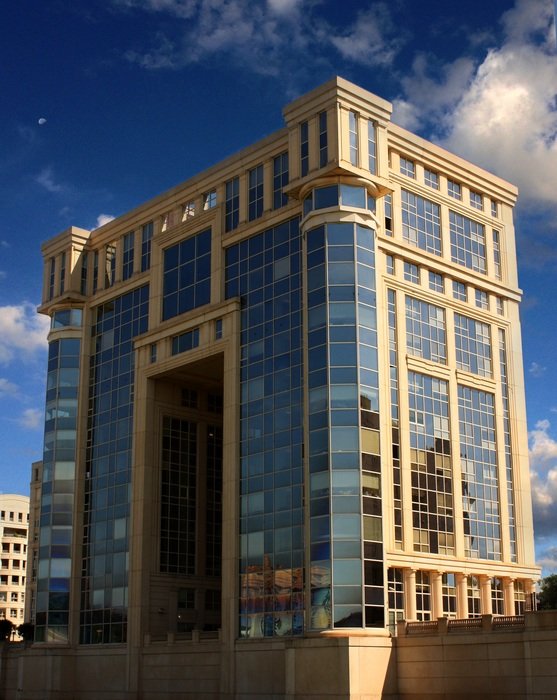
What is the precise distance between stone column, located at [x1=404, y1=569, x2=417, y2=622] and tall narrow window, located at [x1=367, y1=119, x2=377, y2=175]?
87.7 ft

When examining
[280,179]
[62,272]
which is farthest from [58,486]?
[280,179]

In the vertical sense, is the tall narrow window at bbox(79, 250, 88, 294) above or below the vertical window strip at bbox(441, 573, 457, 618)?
above

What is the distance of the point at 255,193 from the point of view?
253ft

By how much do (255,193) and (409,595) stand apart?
31003 millimetres

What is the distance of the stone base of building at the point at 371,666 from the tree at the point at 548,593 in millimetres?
61283

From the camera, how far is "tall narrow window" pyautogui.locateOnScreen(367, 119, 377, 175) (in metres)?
70.6

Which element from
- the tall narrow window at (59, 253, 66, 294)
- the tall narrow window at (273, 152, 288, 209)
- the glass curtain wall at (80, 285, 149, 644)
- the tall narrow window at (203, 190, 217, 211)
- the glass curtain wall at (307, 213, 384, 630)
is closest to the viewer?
the glass curtain wall at (307, 213, 384, 630)

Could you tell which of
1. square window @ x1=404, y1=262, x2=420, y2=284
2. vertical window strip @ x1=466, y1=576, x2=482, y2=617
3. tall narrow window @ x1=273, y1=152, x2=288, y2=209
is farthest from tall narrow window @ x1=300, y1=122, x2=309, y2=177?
vertical window strip @ x1=466, y1=576, x2=482, y2=617

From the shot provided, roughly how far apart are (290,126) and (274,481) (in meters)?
24.8

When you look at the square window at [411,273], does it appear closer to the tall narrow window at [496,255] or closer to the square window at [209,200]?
the tall narrow window at [496,255]

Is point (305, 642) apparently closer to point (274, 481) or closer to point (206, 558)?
point (274, 481)

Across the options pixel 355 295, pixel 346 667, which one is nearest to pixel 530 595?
pixel 346 667

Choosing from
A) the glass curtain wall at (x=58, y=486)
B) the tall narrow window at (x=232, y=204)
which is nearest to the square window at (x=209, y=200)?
the tall narrow window at (x=232, y=204)

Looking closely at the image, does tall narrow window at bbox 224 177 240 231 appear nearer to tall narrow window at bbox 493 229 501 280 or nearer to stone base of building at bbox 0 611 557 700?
tall narrow window at bbox 493 229 501 280
